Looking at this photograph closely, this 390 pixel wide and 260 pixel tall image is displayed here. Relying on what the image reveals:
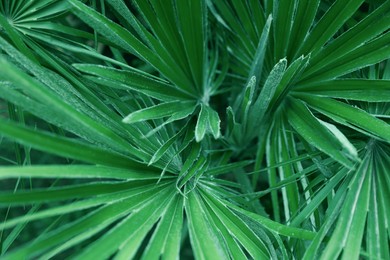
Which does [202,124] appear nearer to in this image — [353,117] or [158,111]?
[158,111]

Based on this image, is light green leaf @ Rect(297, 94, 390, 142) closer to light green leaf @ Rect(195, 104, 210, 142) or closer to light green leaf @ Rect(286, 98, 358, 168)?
light green leaf @ Rect(286, 98, 358, 168)

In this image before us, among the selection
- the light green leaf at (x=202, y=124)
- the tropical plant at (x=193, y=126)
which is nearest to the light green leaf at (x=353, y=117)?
the tropical plant at (x=193, y=126)

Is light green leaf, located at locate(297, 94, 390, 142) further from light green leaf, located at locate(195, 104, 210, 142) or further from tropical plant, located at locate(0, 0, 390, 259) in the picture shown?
light green leaf, located at locate(195, 104, 210, 142)

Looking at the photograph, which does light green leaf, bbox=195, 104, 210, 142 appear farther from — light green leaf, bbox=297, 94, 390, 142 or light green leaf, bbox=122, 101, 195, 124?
light green leaf, bbox=297, 94, 390, 142

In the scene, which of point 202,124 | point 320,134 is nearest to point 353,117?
point 320,134

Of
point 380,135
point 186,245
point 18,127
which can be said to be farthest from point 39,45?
point 186,245

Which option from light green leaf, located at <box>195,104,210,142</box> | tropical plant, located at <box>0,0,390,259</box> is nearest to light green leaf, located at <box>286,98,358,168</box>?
tropical plant, located at <box>0,0,390,259</box>

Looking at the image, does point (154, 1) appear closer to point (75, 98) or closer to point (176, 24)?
point (176, 24)

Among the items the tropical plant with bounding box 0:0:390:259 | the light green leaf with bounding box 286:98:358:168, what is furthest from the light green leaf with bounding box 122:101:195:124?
the light green leaf with bounding box 286:98:358:168

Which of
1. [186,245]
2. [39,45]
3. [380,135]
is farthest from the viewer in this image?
[186,245]
